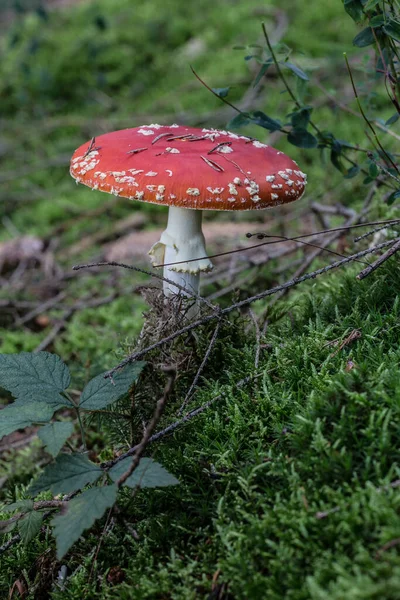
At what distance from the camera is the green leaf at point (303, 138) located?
2.26 m

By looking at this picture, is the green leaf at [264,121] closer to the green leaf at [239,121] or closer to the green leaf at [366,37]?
the green leaf at [239,121]

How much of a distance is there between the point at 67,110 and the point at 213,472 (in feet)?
20.6

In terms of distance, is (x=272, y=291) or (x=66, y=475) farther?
(x=272, y=291)

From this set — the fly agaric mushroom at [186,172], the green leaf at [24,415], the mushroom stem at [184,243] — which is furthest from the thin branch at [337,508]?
the mushroom stem at [184,243]

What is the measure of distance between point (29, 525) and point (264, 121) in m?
1.82

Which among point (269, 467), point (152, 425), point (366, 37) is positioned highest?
point (366, 37)

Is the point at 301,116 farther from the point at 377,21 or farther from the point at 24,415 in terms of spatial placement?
the point at 24,415

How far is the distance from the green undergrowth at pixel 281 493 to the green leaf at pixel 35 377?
0.39 m

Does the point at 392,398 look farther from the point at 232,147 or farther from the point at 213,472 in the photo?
the point at 232,147

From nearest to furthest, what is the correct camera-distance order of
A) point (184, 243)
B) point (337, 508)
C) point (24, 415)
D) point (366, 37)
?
point (337, 508) < point (24, 415) < point (366, 37) < point (184, 243)

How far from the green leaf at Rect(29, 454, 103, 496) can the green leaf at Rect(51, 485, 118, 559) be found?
0.15 feet

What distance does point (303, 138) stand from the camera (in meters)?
2.29

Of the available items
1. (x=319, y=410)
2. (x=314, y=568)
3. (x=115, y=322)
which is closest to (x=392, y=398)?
(x=319, y=410)

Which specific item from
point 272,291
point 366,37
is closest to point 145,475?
point 272,291
